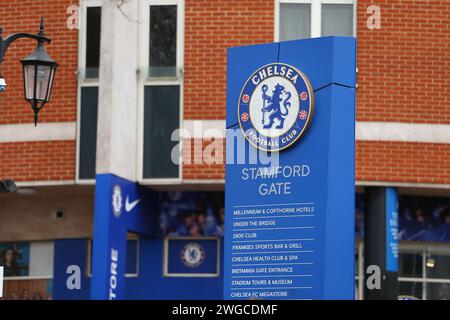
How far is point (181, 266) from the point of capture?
78.8ft

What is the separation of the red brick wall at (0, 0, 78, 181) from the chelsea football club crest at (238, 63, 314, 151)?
6733 millimetres

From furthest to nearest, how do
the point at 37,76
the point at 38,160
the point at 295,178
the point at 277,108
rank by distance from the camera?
1. the point at 38,160
2. the point at 277,108
3. the point at 295,178
4. the point at 37,76

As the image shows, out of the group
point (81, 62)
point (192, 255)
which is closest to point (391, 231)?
point (192, 255)

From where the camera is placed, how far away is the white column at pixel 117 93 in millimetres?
21969

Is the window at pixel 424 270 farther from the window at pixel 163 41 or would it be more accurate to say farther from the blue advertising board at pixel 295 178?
the blue advertising board at pixel 295 178

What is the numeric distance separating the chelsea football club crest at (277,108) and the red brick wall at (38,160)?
664 centimetres

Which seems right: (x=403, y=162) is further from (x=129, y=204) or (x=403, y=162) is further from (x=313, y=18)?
(x=129, y=204)

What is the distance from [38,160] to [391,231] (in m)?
6.39

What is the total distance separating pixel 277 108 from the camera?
54.6 ft

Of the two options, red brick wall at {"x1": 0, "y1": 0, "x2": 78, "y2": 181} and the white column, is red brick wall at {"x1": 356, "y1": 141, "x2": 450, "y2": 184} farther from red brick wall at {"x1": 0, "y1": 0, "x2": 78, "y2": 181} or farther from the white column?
red brick wall at {"x1": 0, "y1": 0, "x2": 78, "y2": 181}

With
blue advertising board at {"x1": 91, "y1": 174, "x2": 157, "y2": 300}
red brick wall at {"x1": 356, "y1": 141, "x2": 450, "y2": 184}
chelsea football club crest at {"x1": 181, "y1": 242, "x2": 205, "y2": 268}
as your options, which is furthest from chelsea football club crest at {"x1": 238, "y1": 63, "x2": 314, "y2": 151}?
chelsea football club crest at {"x1": 181, "y1": 242, "x2": 205, "y2": 268}

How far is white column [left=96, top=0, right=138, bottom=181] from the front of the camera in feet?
72.1

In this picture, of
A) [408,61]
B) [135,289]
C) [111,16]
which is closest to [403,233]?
[408,61]

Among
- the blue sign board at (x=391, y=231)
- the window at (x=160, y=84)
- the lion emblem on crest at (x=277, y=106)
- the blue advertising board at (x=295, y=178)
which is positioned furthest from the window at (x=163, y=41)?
the lion emblem on crest at (x=277, y=106)
